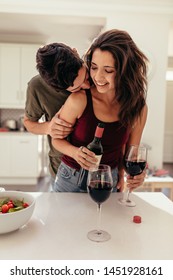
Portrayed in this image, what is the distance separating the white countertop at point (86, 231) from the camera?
0.81 m

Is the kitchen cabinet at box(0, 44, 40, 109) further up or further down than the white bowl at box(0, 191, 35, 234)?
further up

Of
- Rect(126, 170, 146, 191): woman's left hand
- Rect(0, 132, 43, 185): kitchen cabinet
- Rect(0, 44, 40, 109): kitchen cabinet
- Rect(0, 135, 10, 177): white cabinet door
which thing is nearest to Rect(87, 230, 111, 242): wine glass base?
Rect(126, 170, 146, 191): woman's left hand

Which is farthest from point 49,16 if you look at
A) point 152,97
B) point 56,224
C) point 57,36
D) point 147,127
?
point 56,224

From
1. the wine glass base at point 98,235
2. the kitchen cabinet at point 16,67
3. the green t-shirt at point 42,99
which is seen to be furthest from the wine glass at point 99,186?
the kitchen cabinet at point 16,67

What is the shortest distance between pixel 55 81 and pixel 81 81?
12 centimetres

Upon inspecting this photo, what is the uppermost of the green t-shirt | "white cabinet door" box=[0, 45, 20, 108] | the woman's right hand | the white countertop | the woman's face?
"white cabinet door" box=[0, 45, 20, 108]

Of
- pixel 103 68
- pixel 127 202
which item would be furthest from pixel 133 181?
pixel 103 68

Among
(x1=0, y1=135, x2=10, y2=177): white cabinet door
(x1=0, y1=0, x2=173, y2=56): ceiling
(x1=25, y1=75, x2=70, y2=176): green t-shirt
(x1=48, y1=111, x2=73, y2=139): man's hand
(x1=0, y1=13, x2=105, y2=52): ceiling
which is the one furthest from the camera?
(x1=0, y1=135, x2=10, y2=177): white cabinet door

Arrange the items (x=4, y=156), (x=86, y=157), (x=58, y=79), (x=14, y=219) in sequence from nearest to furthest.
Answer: (x=14, y=219) → (x=86, y=157) → (x=58, y=79) → (x=4, y=156)

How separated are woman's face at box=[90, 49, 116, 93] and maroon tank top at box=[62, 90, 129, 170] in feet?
0.43

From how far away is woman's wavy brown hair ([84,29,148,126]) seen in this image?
1146 mm

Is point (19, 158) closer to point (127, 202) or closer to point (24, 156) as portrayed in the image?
point (24, 156)

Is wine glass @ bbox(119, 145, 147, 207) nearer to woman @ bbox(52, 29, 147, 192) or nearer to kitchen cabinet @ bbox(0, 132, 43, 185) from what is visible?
woman @ bbox(52, 29, 147, 192)

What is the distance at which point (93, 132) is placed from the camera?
4.10 ft
